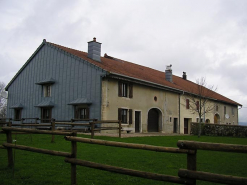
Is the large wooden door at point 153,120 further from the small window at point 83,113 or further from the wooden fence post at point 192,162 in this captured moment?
the wooden fence post at point 192,162

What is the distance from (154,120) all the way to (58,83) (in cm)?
878

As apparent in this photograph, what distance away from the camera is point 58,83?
24.1 metres

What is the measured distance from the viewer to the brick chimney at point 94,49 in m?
24.0

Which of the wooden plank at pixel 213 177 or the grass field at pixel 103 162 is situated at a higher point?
the wooden plank at pixel 213 177

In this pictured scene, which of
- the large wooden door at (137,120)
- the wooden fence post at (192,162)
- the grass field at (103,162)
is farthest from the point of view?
the large wooden door at (137,120)

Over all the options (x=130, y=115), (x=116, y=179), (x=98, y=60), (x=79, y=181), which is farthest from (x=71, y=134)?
(x=98, y=60)

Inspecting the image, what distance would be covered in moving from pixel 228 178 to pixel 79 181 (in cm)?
322

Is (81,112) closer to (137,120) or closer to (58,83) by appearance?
(58,83)

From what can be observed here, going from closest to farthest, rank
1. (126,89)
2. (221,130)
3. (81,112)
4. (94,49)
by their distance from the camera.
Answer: (81,112) → (126,89) → (221,130) → (94,49)

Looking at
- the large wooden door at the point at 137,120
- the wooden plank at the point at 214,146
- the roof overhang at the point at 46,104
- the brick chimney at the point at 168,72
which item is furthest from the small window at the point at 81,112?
the wooden plank at the point at 214,146

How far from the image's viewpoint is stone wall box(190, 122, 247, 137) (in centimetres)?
2323

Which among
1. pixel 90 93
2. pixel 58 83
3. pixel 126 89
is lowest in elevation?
pixel 90 93

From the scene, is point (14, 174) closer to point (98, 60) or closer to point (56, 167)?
point (56, 167)

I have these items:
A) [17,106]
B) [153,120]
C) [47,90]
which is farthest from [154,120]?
[17,106]
